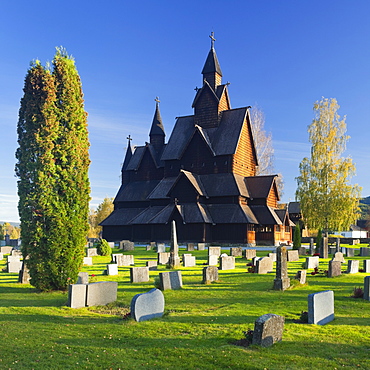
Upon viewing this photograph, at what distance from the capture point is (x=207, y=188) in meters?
43.2

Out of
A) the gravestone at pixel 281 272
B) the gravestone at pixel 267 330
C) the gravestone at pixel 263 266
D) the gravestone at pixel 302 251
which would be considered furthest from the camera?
the gravestone at pixel 302 251

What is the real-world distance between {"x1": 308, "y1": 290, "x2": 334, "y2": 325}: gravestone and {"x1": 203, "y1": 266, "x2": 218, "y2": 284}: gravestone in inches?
248

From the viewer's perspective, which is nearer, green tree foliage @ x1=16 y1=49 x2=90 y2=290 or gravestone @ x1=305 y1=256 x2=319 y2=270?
green tree foliage @ x1=16 y1=49 x2=90 y2=290

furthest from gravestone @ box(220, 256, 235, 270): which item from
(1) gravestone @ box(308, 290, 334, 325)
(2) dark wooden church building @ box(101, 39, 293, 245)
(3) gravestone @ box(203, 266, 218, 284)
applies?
(2) dark wooden church building @ box(101, 39, 293, 245)


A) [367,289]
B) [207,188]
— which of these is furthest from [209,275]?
[207,188]

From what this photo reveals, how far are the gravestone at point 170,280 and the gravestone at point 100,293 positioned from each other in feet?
7.73

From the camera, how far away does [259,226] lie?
4228 cm

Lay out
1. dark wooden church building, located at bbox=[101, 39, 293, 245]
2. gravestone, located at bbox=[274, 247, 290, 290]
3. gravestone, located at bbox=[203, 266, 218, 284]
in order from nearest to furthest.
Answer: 1. gravestone, located at bbox=[274, 247, 290, 290]
2. gravestone, located at bbox=[203, 266, 218, 284]
3. dark wooden church building, located at bbox=[101, 39, 293, 245]

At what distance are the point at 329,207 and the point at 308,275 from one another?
3121cm

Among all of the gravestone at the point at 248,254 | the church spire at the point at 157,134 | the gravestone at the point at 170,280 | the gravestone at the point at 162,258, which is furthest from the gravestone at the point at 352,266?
the church spire at the point at 157,134

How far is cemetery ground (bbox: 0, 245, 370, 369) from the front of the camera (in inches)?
253

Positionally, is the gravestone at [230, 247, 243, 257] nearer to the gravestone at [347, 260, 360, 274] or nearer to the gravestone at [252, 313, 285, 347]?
the gravestone at [347, 260, 360, 274]

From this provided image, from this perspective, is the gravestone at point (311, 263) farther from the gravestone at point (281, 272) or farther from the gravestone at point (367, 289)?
the gravestone at point (367, 289)

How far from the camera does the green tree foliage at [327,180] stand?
153 feet
